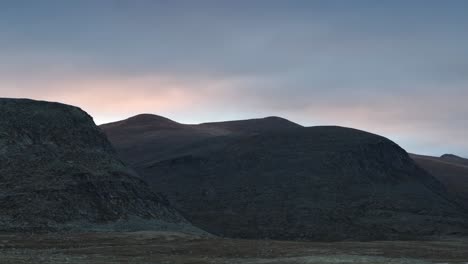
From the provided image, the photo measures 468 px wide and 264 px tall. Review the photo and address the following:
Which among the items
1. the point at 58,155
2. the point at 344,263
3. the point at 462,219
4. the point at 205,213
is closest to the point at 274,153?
the point at 205,213

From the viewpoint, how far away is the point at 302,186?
4924 inches

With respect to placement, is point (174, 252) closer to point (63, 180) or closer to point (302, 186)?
point (63, 180)

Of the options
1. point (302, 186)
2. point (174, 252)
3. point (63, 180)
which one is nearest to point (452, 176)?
point (302, 186)

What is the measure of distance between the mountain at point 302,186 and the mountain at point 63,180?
14.9 metres

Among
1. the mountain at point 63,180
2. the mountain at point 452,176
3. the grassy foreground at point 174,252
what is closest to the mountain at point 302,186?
the mountain at point 452,176

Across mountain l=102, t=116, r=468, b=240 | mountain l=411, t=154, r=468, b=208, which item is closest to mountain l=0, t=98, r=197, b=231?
mountain l=102, t=116, r=468, b=240

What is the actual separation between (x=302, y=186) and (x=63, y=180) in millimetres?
49898

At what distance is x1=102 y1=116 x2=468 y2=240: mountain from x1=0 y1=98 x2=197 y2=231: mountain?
589 inches

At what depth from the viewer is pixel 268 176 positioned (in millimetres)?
131125

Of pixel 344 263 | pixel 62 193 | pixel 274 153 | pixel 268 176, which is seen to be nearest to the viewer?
pixel 344 263

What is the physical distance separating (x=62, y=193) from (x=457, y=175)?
12170 cm

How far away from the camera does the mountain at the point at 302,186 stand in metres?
109

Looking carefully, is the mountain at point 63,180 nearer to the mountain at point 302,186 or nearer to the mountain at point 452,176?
the mountain at point 302,186

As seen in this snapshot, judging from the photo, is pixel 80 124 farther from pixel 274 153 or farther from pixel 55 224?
pixel 274 153
